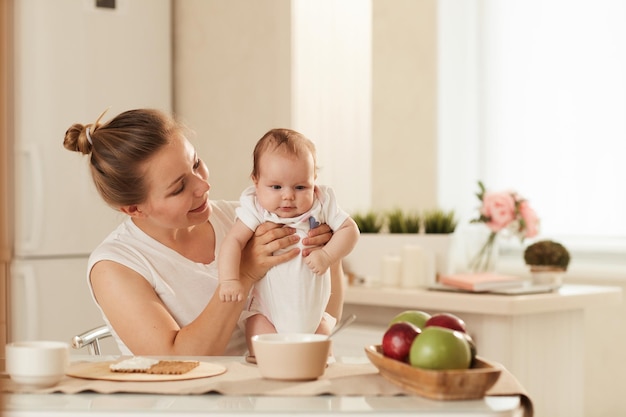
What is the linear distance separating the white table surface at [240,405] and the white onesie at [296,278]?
2.19 ft

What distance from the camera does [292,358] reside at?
4.43 feet

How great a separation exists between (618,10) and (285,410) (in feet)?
11.9

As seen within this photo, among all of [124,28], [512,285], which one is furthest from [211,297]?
[124,28]

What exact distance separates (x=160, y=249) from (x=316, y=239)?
0.39 metres

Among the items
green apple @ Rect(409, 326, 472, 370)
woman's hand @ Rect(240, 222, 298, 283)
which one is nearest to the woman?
woman's hand @ Rect(240, 222, 298, 283)

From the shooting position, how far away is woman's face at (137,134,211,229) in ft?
6.66

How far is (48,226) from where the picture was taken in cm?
358

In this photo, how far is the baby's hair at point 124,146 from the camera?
2029 mm

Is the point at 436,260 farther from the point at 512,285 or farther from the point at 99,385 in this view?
the point at 99,385

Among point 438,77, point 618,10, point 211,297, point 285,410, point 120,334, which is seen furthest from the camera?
point 438,77

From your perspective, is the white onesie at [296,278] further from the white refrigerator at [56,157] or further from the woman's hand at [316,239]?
the white refrigerator at [56,157]

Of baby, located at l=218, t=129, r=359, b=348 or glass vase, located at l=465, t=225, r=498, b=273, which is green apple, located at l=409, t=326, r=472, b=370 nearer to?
baby, located at l=218, t=129, r=359, b=348

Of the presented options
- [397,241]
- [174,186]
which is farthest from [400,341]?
[397,241]

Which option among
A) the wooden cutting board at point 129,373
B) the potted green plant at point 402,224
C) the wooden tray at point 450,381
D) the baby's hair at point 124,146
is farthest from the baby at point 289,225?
the potted green plant at point 402,224
